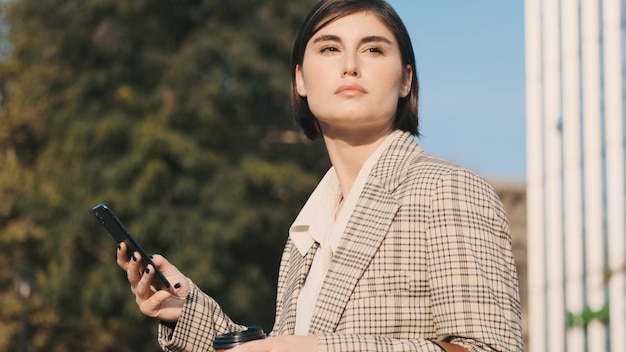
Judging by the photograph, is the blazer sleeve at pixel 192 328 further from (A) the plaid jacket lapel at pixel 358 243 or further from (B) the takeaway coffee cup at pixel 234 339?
(B) the takeaway coffee cup at pixel 234 339

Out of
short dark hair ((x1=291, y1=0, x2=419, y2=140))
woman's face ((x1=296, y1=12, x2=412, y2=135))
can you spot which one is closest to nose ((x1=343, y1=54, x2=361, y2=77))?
woman's face ((x1=296, y1=12, x2=412, y2=135))

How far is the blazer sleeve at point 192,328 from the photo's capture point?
302cm

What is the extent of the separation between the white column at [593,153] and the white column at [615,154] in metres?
0.43

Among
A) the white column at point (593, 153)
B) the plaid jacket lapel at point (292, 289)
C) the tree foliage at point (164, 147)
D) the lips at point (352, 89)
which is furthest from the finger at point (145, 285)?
the tree foliage at point (164, 147)

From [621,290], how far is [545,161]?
165 inches

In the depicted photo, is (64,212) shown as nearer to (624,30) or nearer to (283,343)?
(624,30)

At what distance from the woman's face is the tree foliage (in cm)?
1998

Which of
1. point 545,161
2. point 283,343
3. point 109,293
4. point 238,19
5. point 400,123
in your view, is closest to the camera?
point 283,343

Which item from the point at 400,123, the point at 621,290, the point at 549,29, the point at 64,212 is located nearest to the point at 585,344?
the point at 621,290

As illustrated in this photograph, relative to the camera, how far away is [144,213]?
2364 cm

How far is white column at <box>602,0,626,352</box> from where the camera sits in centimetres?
1725

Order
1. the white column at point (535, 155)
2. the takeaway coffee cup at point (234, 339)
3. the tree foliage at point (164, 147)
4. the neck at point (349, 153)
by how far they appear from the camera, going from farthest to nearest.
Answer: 1. the tree foliage at point (164, 147)
2. the white column at point (535, 155)
3. the neck at point (349, 153)
4. the takeaway coffee cup at point (234, 339)

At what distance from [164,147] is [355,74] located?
21218 mm

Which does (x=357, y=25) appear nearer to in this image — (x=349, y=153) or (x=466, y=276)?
(x=349, y=153)
